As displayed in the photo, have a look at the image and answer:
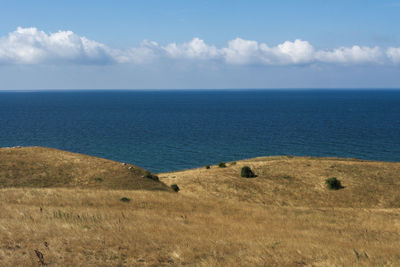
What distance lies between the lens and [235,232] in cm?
1827

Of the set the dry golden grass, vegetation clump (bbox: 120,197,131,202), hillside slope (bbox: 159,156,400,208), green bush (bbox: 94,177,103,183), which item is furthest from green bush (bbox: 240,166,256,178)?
vegetation clump (bbox: 120,197,131,202)

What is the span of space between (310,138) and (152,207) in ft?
333

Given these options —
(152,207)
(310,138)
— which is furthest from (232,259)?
(310,138)

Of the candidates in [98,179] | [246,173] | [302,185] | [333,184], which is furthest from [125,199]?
[333,184]

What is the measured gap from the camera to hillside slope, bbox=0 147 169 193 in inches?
1380

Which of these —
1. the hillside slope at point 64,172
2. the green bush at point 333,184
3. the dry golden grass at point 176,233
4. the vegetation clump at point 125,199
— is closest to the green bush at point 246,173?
the green bush at point 333,184

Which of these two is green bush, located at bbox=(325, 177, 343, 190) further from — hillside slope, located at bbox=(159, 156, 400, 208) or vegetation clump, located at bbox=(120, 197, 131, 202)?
vegetation clump, located at bbox=(120, 197, 131, 202)

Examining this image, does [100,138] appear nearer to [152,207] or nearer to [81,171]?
[81,171]

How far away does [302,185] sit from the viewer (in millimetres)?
44906

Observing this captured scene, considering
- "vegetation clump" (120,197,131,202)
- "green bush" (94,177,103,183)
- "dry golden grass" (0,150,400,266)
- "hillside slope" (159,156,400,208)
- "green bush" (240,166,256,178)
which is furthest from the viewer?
"green bush" (240,166,256,178)

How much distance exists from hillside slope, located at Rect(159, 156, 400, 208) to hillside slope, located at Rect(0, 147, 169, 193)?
7.04 m

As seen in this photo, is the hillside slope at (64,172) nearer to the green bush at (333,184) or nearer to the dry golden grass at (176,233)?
the dry golden grass at (176,233)

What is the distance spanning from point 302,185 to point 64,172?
31.6m

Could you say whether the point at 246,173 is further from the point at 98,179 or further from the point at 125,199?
the point at 125,199
